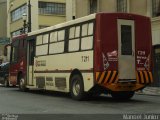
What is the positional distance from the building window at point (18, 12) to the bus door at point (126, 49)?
144 feet

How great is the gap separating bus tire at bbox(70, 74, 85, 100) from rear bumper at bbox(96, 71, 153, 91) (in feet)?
3.75

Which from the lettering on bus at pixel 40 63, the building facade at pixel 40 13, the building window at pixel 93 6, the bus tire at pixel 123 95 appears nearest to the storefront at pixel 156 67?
the building window at pixel 93 6

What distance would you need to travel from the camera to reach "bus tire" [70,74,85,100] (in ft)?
60.5

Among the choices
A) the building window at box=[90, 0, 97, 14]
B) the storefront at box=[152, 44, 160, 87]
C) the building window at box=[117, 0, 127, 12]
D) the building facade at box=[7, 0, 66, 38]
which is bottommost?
the storefront at box=[152, 44, 160, 87]

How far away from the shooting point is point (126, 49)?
59.6 feet

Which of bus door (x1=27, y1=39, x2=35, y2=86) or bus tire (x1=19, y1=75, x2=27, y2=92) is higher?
bus door (x1=27, y1=39, x2=35, y2=86)

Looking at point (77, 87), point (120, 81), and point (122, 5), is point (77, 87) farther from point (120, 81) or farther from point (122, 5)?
Answer: point (122, 5)

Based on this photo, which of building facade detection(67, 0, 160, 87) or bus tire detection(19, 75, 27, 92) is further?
building facade detection(67, 0, 160, 87)

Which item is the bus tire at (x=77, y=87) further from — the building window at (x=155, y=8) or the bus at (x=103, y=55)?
the building window at (x=155, y=8)

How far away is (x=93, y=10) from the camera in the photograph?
3788 cm

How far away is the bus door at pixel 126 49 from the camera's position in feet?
58.9

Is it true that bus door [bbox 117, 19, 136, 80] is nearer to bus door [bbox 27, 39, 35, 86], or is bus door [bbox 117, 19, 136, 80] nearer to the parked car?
bus door [bbox 27, 39, 35, 86]

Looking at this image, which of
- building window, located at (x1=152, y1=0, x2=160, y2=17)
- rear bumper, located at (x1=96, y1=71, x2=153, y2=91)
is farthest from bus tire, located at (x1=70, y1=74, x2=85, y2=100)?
building window, located at (x1=152, y1=0, x2=160, y2=17)

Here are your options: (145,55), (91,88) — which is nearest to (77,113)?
(91,88)
